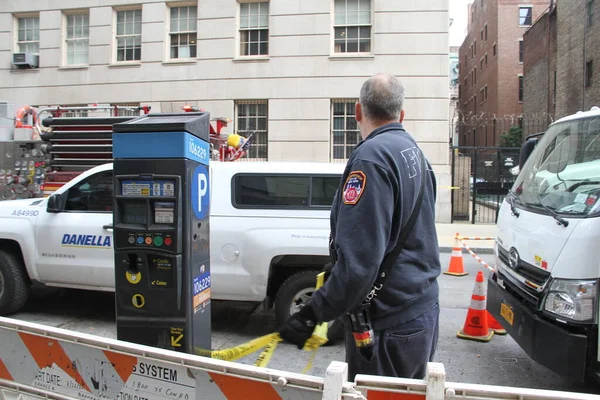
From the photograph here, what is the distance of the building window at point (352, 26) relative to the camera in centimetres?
1479

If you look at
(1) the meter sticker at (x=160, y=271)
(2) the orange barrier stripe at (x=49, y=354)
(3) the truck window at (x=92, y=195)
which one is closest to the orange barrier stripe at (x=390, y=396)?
(2) the orange barrier stripe at (x=49, y=354)

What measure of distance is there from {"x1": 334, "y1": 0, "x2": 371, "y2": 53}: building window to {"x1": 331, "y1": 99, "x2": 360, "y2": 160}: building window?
1.76 metres

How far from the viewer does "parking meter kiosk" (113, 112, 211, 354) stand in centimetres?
341

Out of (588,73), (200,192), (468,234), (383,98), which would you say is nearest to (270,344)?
(383,98)

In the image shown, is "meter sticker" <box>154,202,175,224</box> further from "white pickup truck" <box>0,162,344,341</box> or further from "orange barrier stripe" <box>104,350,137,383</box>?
"white pickup truck" <box>0,162,344,341</box>

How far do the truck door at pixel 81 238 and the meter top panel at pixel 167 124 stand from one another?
2.05 meters

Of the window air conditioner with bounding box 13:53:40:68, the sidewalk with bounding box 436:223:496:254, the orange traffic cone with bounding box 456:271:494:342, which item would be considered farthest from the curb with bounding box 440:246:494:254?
the window air conditioner with bounding box 13:53:40:68

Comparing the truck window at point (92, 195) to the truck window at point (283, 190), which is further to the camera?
the truck window at point (92, 195)

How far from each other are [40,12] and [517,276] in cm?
1820

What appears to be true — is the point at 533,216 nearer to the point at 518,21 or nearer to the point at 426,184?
the point at 426,184

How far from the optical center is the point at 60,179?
9141 millimetres

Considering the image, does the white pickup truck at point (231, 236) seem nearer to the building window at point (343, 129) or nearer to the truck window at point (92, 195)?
the truck window at point (92, 195)

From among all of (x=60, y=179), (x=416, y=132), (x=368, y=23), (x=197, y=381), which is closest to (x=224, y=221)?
(x=197, y=381)

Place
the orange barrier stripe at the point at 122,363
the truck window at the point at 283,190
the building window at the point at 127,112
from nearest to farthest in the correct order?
the orange barrier stripe at the point at 122,363
the truck window at the point at 283,190
the building window at the point at 127,112
